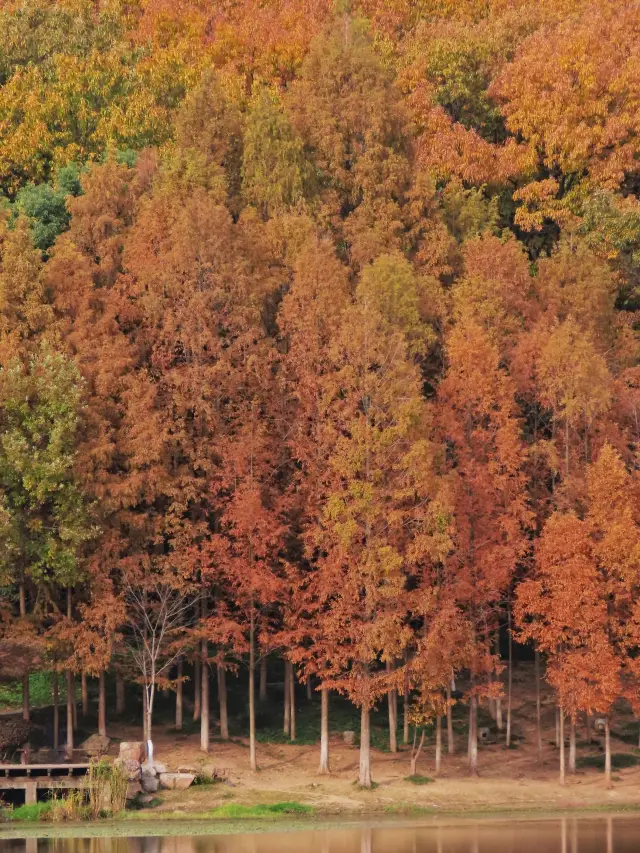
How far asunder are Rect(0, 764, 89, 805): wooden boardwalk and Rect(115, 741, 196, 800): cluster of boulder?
1.29 m

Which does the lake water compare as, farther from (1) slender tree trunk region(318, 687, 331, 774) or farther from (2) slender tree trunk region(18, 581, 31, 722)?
(2) slender tree trunk region(18, 581, 31, 722)

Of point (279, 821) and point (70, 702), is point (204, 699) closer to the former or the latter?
point (70, 702)

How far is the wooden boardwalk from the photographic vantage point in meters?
47.0

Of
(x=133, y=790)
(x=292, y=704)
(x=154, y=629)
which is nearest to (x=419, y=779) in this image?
(x=292, y=704)

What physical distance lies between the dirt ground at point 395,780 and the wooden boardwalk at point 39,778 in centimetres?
284

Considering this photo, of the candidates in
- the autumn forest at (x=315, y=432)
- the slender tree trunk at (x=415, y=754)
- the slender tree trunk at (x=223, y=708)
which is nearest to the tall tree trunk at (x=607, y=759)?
the autumn forest at (x=315, y=432)

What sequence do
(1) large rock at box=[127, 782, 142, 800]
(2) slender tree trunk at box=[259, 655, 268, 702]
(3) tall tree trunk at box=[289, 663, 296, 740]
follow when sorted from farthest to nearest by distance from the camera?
1. (2) slender tree trunk at box=[259, 655, 268, 702]
2. (3) tall tree trunk at box=[289, 663, 296, 740]
3. (1) large rock at box=[127, 782, 142, 800]

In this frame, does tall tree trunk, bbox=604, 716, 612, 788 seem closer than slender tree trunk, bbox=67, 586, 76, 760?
Yes

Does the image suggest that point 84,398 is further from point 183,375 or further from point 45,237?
point 45,237

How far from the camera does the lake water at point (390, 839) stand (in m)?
39.8

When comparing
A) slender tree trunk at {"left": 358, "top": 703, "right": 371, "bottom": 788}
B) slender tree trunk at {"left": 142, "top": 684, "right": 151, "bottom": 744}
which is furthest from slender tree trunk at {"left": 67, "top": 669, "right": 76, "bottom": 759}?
slender tree trunk at {"left": 358, "top": 703, "right": 371, "bottom": 788}

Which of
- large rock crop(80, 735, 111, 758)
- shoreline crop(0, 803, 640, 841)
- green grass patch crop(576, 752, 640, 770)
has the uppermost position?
large rock crop(80, 735, 111, 758)

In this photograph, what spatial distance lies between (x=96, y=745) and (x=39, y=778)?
4631mm

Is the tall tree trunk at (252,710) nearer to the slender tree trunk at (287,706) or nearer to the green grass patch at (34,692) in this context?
the slender tree trunk at (287,706)
